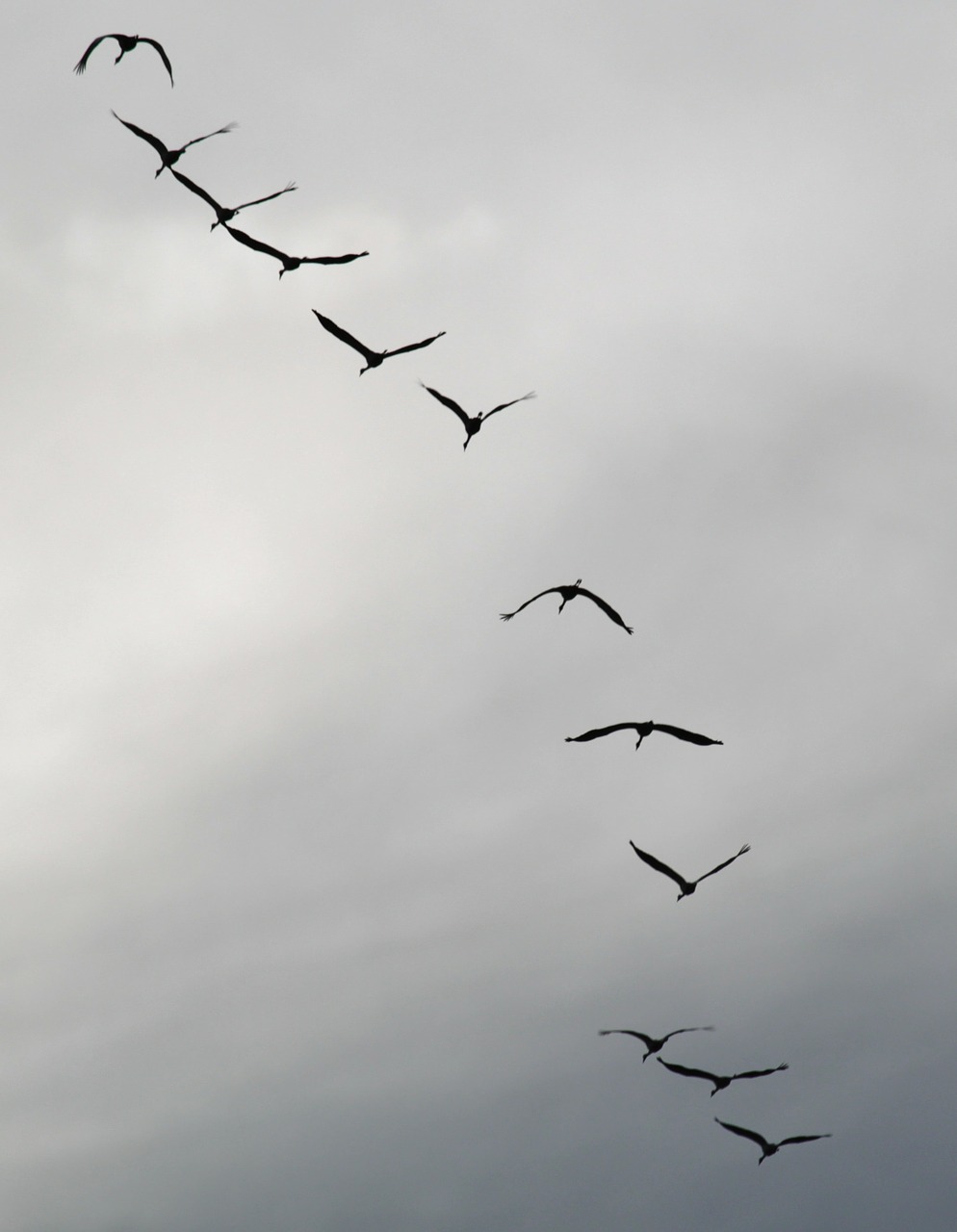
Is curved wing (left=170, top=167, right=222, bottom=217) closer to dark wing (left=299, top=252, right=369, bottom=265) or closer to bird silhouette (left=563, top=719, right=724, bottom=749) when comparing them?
dark wing (left=299, top=252, right=369, bottom=265)

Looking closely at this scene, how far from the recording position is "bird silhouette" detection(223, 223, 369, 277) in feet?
193

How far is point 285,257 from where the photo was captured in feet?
207

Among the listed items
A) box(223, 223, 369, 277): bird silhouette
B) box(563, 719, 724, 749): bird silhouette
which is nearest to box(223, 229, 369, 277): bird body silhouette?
box(223, 223, 369, 277): bird silhouette

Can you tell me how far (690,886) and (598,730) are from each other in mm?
14721

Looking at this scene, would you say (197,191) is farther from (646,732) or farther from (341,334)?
(646,732)

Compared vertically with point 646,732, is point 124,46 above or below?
above

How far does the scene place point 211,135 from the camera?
55469 millimetres

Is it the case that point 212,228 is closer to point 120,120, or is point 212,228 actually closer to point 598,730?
point 120,120

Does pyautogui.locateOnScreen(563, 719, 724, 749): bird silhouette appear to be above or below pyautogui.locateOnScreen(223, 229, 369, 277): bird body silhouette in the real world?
below

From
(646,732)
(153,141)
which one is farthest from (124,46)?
(646,732)

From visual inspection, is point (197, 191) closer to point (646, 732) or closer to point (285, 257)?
point (285, 257)

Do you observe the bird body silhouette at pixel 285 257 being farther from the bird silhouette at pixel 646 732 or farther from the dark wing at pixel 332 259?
the bird silhouette at pixel 646 732

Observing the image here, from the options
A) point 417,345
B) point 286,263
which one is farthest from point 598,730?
point 286,263

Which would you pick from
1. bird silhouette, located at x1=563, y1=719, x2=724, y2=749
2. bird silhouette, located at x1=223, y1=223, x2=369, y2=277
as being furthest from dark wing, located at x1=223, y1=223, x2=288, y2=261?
bird silhouette, located at x1=563, y1=719, x2=724, y2=749
